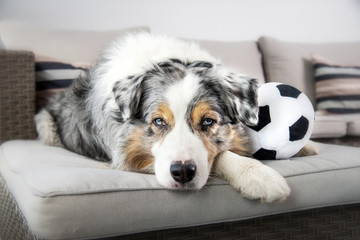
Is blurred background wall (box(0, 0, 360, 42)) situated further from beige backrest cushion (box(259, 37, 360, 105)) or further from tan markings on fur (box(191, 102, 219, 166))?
tan markings on fur (box(191, 102, 219, 166))

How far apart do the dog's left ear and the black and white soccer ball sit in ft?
0.39

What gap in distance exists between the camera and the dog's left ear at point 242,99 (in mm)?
1840

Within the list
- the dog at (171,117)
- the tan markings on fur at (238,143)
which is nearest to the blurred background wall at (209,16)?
the dog at (171,117)

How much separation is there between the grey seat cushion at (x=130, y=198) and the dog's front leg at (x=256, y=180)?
0.05 metres

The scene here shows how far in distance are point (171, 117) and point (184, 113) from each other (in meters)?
0.06

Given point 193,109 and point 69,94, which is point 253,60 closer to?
point 69,94

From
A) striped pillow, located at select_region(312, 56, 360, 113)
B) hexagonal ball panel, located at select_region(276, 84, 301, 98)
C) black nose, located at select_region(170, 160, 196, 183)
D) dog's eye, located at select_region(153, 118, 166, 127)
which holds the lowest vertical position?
striped pillow, located at select_region(312, 56, 360, 113)

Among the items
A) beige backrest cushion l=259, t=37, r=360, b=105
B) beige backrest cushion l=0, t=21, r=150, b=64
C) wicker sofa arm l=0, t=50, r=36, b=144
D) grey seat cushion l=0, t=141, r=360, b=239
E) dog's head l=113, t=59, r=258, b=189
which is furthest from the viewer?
beige backrest cushion l=259, t=37, r=360, b=105

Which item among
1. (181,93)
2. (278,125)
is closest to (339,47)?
(278,125)

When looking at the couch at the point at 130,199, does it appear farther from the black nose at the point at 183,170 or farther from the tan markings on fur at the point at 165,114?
the tan markings on fur at the point at 165,114

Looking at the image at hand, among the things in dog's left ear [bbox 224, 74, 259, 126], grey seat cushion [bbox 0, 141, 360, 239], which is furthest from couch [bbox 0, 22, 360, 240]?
dog's left ear [bbox 224, 74, 259, 126]

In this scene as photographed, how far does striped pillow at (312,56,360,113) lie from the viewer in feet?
11.6

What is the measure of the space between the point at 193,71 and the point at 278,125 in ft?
1.53

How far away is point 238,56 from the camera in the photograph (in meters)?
3.66
